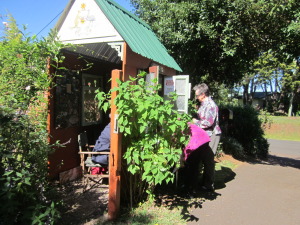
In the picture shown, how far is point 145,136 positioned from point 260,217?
2055mm

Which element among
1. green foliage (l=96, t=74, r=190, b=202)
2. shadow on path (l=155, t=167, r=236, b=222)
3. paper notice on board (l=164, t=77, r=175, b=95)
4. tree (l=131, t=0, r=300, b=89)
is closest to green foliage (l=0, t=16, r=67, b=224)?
green foliage (l=96, t=74, r=190, b=202)

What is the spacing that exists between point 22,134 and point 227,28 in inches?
216

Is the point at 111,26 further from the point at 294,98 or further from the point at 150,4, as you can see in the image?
the point at 294,98

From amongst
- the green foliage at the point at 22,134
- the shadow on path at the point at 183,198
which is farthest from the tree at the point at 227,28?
the green foliage at the point at 22,134

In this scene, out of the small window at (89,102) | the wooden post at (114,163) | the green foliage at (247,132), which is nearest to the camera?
the wooden post at (114,163)

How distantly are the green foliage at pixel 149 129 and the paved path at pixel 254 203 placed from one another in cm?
100

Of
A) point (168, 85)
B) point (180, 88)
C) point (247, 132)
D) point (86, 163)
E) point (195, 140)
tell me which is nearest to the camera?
point (195, 140)

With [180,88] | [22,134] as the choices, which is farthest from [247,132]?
[22,134]

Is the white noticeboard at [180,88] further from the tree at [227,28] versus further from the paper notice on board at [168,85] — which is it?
the tree at [227,28]

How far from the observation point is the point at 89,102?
18.2 feet

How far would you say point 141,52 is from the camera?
4.14 metres

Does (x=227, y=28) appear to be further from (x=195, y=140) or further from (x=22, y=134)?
(x=22, y=134)

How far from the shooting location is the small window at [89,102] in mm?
5287

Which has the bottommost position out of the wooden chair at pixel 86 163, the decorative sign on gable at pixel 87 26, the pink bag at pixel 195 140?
the wooden chair at pixel 86 163
